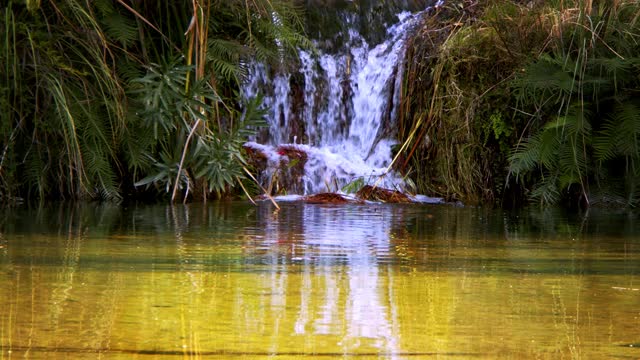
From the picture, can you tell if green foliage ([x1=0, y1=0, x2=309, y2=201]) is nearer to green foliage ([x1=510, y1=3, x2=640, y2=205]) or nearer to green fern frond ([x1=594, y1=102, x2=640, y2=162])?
green foliage ([x1=510, y1=3, x2=640, y2=205])

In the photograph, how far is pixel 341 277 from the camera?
2.99m

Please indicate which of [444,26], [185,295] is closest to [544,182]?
[444,26]

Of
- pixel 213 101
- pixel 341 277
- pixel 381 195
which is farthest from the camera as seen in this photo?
pixel 381 195

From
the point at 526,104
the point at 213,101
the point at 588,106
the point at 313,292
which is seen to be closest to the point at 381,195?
the point at 526,104

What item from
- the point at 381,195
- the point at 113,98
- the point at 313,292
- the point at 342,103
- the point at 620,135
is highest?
the point at 342,103

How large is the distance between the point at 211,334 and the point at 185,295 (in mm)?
486

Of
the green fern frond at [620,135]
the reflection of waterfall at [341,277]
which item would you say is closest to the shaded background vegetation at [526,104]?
the green fern frond at [620,135]

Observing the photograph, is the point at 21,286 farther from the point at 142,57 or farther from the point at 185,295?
the point at 142,57

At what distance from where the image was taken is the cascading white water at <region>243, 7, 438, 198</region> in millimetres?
7980

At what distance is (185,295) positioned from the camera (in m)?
2.59

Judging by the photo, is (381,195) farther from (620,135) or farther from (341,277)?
(341,277)

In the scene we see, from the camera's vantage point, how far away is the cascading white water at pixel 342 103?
7980 millimetres

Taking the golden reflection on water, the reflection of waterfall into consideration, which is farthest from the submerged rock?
the golden reflection on water

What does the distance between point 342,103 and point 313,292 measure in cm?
573
